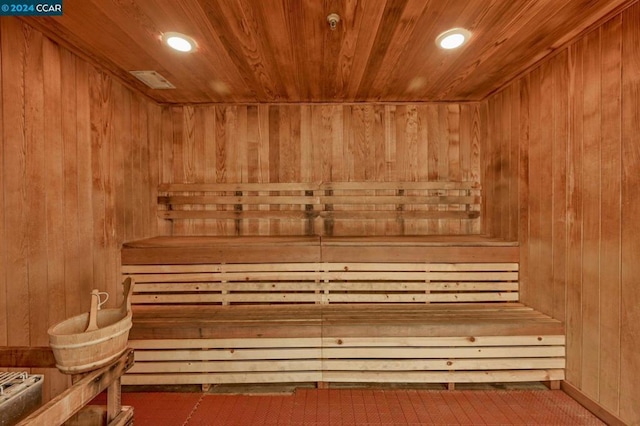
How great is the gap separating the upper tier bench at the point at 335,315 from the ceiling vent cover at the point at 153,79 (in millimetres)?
1612

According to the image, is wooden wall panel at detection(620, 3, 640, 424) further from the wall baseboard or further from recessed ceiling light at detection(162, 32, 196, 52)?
recessed ceiling light at detection(162, 32, 196, 52)

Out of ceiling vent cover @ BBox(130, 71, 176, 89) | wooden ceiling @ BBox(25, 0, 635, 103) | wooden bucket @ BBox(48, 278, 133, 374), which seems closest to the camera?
wooden bucket @ BBox(48, 278, 133, 374)

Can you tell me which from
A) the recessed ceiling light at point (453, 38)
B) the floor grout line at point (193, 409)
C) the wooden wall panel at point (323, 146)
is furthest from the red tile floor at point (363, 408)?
the recessed ceiling light at point (453, 38)

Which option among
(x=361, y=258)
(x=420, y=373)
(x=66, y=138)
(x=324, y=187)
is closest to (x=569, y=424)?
(x=420, y=373)

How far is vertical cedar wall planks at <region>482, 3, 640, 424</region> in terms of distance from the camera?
1873 millimetres

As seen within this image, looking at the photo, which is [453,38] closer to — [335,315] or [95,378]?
[335,315]

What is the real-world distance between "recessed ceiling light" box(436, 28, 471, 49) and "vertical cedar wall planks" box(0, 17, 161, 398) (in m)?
2.83

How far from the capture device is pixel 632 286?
6.12ft

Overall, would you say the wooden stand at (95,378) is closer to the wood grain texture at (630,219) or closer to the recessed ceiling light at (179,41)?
the recessed ceiling light at (179,41)

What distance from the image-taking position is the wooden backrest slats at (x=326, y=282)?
279 centimetres

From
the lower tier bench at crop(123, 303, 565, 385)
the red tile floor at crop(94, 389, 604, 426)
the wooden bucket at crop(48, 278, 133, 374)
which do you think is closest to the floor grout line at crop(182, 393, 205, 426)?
the red tile floor at crop(94, 389, 604, 426)

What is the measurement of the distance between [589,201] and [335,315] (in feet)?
7.03

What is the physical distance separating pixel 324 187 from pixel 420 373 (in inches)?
84.1

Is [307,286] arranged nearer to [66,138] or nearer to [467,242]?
[467,242]
